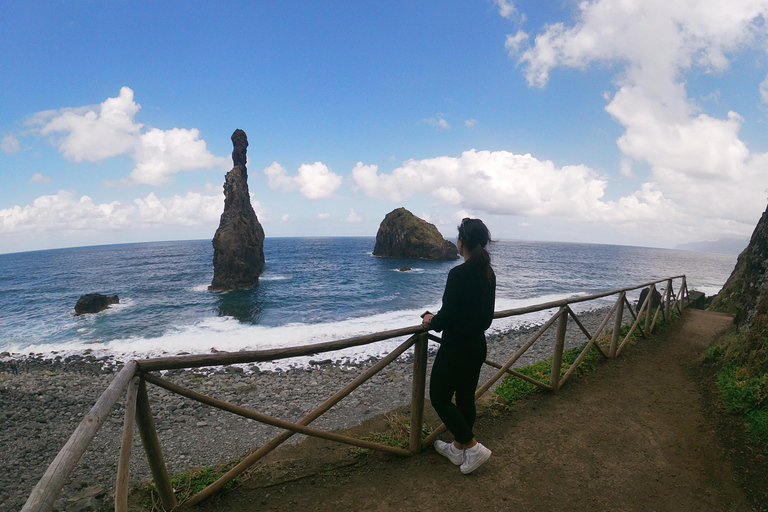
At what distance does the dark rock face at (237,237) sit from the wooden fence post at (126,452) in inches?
1378

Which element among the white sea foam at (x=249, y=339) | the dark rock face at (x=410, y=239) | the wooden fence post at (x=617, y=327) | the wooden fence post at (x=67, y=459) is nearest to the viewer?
the wooden fence post at (x=67, y=459)

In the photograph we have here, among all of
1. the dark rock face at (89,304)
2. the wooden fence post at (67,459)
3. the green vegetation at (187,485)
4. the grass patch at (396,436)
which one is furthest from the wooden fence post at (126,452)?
the dark rock face at (89,304)

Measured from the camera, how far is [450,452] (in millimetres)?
3928

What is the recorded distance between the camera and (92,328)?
21.5 m

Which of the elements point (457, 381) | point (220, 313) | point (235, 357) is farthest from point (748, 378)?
point (220, 313)

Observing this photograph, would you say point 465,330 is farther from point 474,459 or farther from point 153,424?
point 153,424

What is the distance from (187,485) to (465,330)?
3.14m

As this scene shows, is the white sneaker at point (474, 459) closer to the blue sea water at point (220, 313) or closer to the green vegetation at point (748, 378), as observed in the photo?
the green vegetation at point (748, 378)

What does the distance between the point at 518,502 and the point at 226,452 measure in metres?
6.67

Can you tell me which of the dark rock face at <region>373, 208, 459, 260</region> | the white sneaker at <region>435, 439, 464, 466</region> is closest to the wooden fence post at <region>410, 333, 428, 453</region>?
the white sneaker at <region>435, 439, 464, 466</region>

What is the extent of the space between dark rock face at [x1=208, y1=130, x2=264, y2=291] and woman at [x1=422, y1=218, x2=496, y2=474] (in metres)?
35.2

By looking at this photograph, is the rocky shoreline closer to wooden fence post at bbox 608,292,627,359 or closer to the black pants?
the black pants

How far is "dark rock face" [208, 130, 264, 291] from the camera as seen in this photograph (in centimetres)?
3531

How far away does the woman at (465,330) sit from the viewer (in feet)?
10.7
